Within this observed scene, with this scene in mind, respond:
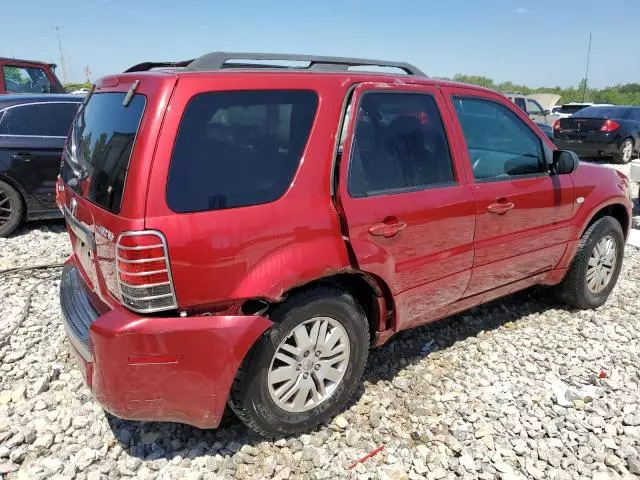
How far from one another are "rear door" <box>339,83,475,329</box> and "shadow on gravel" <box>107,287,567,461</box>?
0.48m

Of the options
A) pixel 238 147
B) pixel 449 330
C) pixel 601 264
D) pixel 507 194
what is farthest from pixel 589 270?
pixel 238 147

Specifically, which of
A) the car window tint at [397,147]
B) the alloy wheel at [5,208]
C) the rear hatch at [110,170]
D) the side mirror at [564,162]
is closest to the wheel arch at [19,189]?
the alloy wheel at [5,208]

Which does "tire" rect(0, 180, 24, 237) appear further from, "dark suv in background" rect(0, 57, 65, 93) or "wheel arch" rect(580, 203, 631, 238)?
"wheel arch" rect(580, 203, 631, 238)

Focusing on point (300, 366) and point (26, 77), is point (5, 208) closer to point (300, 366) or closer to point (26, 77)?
point (26, 77)

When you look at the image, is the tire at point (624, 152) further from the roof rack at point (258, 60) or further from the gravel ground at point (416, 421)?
the roof rack at point (258, 60)

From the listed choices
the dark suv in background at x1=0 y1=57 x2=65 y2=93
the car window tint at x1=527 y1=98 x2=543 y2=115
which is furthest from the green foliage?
the dark suv in background at x1=0 y1=57 x2=65 y2=93

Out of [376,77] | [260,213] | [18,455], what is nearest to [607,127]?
[376,77]

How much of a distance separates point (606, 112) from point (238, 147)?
14086mm

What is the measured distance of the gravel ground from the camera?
8.44ft

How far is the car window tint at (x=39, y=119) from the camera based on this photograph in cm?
592

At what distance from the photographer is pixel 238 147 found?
90.7 inches

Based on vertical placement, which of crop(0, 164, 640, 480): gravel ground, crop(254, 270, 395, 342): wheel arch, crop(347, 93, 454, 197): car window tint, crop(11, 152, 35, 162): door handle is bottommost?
crop(0, 164, 640, 480): gravel ground

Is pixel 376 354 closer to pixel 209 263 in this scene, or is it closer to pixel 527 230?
pixel 527 230

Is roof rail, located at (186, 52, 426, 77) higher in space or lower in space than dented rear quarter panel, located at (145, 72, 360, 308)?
higher
